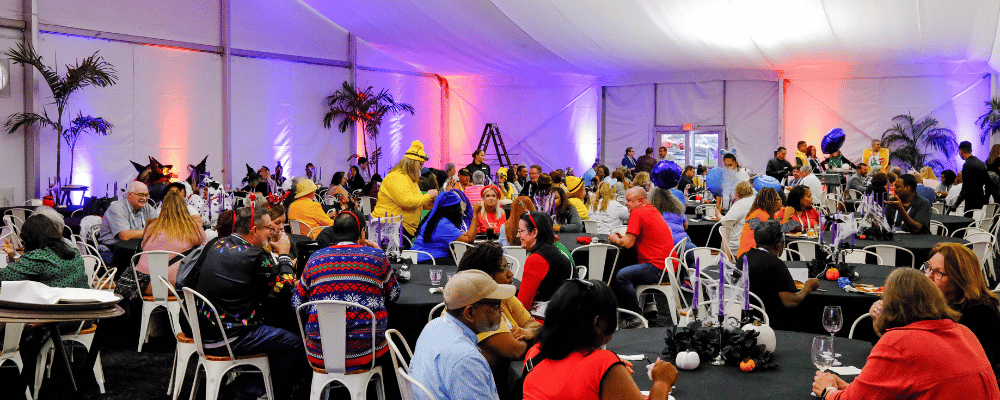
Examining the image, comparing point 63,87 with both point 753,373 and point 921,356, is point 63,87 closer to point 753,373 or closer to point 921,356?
point 753,373

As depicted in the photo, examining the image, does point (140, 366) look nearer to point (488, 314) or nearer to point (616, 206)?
point (488, 314)

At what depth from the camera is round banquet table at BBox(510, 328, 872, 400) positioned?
2600 mm

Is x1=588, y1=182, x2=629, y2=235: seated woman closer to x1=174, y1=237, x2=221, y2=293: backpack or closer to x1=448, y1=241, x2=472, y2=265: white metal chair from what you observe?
x1=448, y1=241, x2=472, y2=265: white metal chair

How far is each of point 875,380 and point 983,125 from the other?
14.6 meters

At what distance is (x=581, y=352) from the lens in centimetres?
216

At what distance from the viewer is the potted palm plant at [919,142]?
14957 mm

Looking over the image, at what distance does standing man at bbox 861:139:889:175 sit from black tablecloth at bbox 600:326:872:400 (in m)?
10.2

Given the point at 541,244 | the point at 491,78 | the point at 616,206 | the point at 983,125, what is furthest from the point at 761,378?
the point at 491,78

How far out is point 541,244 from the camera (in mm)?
4141

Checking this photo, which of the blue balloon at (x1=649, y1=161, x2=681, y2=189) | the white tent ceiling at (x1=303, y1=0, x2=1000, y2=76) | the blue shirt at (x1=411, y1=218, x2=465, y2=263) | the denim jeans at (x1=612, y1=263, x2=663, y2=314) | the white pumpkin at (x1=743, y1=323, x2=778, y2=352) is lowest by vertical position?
the denim jeans at (x1=612, y1=263, x2=663, y2=314)

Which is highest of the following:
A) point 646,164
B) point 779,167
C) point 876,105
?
point 876,105

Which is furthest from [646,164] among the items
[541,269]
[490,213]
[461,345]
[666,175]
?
[461,345]

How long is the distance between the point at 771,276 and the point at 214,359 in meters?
2.83

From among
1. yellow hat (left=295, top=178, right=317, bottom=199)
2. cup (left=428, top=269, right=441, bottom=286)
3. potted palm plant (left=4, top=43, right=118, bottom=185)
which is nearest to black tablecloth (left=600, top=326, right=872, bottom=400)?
cup (left=428, top=269, right=441, bottom=286)
